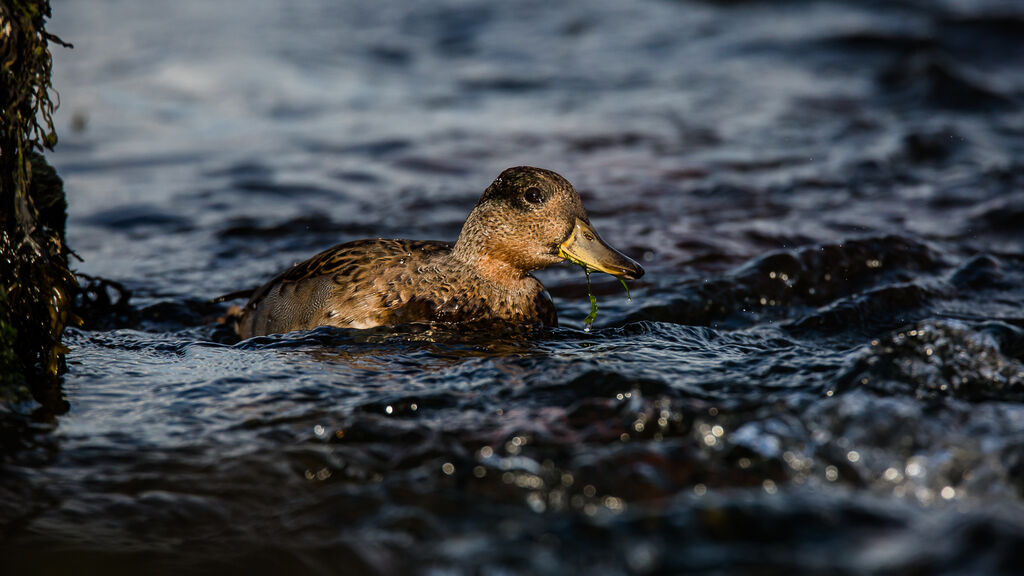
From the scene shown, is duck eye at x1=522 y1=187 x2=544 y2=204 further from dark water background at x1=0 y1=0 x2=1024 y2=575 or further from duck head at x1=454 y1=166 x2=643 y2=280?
dark water background at x1=0 y1=0 x2=1024 y2=575

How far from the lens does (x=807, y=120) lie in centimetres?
1133

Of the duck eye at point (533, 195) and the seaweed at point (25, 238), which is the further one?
the duck eye at point (533, 195)

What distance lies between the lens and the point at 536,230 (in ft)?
17.0

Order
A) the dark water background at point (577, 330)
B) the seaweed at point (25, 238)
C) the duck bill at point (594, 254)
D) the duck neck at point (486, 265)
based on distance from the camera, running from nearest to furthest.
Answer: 1. the dark water background at point (577, 330)
2. the seaweed at point (25, 238)
3. the duck bill at point (594, 254)
4. the duck neck at point (486, 265)

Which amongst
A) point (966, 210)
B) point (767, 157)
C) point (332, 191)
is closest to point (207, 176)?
point (332, 191)

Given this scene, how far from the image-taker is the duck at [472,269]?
5.13m

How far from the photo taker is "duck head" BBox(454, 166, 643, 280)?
5152 millimetres

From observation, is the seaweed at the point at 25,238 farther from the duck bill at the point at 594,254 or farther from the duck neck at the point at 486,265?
the duck bill at the point at 594,254

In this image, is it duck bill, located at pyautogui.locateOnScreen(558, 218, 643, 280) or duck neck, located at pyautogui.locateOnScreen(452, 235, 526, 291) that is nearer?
duck bill, located at pyautogui.locateOnScreen(558, 218, 643, 280)

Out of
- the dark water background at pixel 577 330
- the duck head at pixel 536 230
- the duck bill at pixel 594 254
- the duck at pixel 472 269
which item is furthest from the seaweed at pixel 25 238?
the duck bill at pixel 594 254

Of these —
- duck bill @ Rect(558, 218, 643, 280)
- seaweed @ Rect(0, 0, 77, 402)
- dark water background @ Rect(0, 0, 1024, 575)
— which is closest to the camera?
dark water background @ Rect(0, 0, 1024, 575)

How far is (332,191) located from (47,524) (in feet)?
20.0

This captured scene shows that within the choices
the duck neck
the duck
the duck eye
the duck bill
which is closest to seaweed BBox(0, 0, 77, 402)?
the duck

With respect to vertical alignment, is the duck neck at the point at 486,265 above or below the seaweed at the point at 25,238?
below
